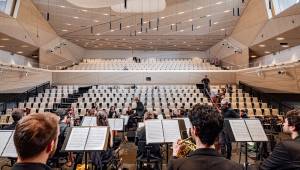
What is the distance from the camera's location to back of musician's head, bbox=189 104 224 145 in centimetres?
160

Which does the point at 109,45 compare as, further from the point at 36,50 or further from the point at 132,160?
the point at 132,160

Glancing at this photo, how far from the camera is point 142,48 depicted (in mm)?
28703

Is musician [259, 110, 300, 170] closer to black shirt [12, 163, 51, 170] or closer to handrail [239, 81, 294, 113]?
black shirt [12, 163, 51, 170]

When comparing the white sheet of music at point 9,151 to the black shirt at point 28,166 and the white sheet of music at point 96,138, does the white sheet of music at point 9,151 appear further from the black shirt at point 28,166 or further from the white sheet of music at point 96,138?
the black shirt at point 28,166

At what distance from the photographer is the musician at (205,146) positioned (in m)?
1.50

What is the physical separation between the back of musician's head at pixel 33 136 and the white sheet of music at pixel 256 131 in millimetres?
3832

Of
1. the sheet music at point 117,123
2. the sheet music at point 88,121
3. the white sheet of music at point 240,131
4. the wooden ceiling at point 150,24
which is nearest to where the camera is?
the white sheet of music at point 240,131

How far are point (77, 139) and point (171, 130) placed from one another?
60.7 inches

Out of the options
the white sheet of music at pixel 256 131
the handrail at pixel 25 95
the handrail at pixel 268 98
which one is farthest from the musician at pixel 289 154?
the handrail at pixel 25 95

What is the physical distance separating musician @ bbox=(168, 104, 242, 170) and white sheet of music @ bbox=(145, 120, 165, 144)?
2870 millimetres

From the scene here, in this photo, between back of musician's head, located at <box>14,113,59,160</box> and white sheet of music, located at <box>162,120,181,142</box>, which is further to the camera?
white sheet of music, located at <box>162,120,181,142</box>

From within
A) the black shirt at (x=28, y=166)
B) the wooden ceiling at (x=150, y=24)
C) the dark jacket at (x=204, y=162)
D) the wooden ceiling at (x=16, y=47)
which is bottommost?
the dark jacket at (x=204, y=162)

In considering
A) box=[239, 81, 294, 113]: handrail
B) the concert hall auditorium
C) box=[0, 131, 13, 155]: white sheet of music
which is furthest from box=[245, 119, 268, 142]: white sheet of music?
box=[239, 81, 294, 113]: handrail

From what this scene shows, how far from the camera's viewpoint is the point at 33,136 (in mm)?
1276
